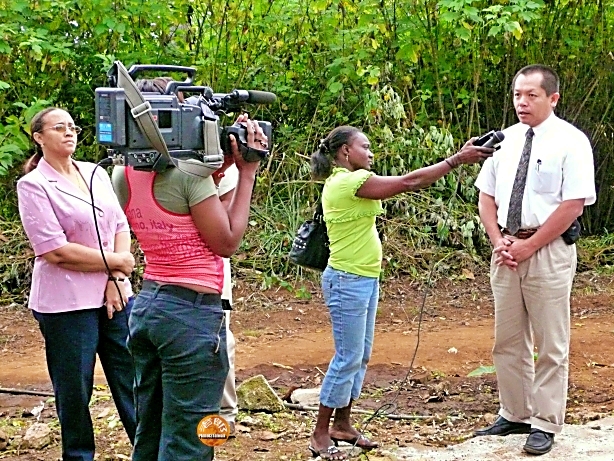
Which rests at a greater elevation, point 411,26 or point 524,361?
point 411,26

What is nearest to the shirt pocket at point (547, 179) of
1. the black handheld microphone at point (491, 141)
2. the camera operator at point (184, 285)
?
the black handheld microphone at point (491, 141)

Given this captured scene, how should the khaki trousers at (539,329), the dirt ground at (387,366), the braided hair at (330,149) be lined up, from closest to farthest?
the braided hair at (330,149) < the khaki trousers at (539,329) < the dirt ground at (387,366)

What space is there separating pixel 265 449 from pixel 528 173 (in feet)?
6.77

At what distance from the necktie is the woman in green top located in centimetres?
75

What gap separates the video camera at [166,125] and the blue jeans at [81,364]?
1395mm

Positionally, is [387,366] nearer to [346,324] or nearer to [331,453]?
[331,453]

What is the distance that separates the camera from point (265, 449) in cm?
458

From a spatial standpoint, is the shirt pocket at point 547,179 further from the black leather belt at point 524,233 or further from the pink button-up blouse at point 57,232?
the pink button-up blouse at point 57,232

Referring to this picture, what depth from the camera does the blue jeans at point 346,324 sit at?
425 cm

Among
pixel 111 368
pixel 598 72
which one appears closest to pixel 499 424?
pixel 111 368

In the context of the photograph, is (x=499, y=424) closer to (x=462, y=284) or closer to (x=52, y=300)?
(x=52, y=300)

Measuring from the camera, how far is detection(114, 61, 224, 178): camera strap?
2699mm

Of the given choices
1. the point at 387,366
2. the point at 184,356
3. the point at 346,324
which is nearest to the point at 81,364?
the point at 184,356

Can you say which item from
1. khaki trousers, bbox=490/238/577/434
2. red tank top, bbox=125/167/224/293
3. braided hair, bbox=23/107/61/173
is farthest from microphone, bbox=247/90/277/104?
khaki trousers, bbox=490/238/577/434
